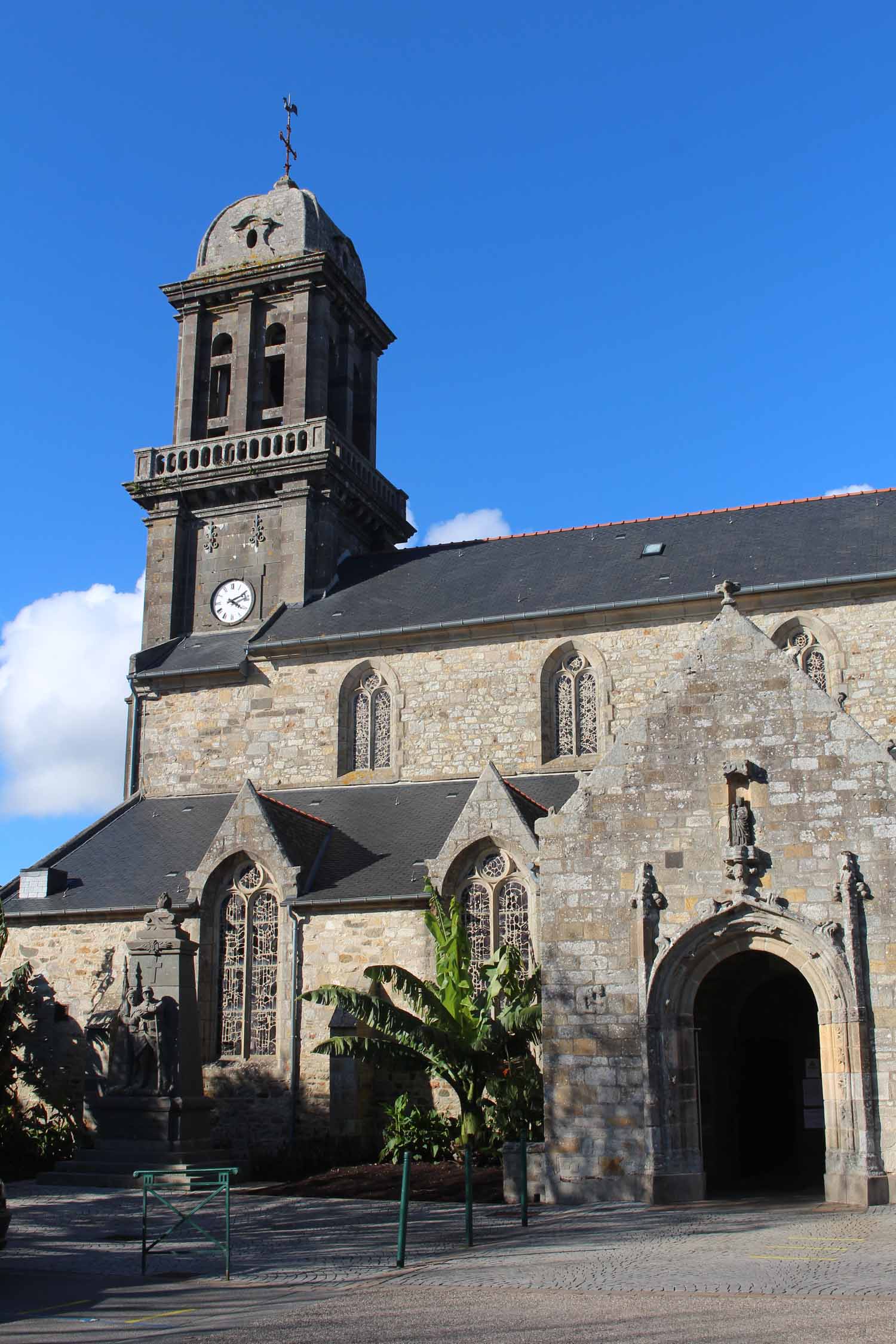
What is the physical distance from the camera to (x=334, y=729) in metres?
26.5

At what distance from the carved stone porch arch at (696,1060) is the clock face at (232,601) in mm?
16320

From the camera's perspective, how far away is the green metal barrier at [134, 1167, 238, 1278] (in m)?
11.6

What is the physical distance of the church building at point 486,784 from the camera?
15445mm

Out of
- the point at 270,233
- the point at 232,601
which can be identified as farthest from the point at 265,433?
the point at 270,233

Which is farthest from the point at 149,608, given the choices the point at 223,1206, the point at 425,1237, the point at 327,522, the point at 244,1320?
the point at 244,1320

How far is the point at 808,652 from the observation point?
2362 centimetres

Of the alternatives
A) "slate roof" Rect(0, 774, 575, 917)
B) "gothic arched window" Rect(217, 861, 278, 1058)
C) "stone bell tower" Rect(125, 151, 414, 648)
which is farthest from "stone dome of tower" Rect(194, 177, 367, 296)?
"gothic arched window" Rect(217, 861, 278, 1058)

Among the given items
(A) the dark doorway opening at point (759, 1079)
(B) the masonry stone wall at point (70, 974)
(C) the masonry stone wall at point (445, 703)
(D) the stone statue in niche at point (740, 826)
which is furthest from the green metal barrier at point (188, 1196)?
(C) the masonry stone wall at point (445, 703)

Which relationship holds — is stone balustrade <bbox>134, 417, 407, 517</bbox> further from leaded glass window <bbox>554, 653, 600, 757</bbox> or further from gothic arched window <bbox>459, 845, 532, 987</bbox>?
gothic arched window <bbox>459, 845, 532, 987</bbox>

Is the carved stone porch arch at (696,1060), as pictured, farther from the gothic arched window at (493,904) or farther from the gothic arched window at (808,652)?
the gothic arched window at (808,652)

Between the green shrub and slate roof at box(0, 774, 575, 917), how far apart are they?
11.1 feet

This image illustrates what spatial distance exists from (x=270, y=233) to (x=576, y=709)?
15732mm

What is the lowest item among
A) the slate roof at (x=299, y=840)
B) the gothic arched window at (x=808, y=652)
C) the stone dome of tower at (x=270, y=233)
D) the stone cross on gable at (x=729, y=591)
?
the slate roof at (x=299, y=840)

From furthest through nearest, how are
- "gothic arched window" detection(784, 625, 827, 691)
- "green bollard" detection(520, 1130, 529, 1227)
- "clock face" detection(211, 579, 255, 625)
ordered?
"clock face" detection(211, 579, 255, 625) < "gothic arched window" detection(784, 625, 827, 691) < "green bollard" detection(520, 1130, 529, 1227)
